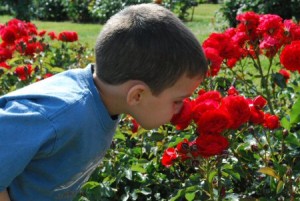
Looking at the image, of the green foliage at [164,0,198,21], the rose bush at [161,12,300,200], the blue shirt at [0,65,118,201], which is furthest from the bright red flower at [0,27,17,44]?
the green foliage at [164,0,198,21]

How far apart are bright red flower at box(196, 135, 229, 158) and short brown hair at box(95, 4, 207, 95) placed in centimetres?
27

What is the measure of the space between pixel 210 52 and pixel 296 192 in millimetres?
680

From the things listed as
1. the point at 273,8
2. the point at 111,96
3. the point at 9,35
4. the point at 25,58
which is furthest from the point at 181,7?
the point at 111,96

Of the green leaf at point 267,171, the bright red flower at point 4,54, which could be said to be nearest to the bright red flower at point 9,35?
the bright red flower at point 4,54

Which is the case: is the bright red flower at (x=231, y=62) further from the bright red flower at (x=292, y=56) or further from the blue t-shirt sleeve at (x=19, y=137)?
the blue t-shirt sleeve at (x=19, y=137)

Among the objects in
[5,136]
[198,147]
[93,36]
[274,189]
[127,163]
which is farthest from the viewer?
[93,36]

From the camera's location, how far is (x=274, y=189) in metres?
2.51

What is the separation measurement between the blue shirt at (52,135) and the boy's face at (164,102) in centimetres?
12

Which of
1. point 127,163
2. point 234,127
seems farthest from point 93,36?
point 234,127

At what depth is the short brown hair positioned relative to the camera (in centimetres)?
187

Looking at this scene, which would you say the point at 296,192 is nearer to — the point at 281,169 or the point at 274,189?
the point at 274,189

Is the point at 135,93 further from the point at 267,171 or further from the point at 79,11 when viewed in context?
the point at 79,11

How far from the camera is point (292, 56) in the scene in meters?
2.64

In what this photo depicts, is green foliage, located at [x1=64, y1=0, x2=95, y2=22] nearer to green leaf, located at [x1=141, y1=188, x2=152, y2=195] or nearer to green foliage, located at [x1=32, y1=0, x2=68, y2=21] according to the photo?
green foliage, located at [x1=32, y1=0, x2=68, y2=21]
